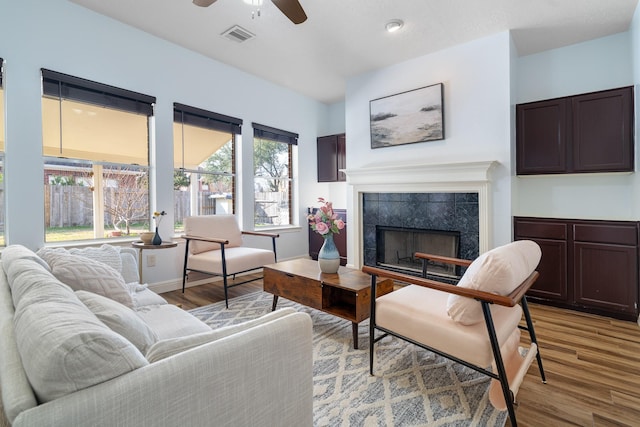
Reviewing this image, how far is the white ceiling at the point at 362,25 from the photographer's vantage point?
2.81 metres

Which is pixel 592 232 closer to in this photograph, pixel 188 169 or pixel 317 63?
pixel 317 63

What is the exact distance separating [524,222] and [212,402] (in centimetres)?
343

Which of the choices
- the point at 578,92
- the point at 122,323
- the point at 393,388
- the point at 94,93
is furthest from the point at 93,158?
the point at 578,92

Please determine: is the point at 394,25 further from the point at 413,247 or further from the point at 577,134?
the point at 413,247

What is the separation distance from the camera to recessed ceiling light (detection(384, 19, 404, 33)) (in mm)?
3064

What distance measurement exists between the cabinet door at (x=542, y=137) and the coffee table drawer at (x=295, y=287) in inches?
103

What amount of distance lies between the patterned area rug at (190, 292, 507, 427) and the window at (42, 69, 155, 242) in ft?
8.42

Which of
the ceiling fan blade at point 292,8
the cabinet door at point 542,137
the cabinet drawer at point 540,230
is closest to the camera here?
the ceiling fan blade at point 292,8

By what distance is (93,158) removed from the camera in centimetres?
313

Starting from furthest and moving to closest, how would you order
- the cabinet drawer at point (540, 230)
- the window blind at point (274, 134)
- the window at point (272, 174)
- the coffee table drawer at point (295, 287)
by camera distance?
the window at point (272, 174) → the window blind at point (274, 134) → the cabinet drawer at point (540, 230) → the coffee table drawer at point (295, 287)

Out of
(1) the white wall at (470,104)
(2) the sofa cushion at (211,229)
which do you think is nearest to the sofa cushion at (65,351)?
(2) the sofa cushion at (211,229)

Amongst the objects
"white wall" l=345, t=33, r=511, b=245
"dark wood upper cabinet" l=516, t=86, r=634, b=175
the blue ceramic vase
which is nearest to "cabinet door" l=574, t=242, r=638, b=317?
"white wall" l=345, t=33, r=511, b=245

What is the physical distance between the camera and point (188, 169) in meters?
3.84

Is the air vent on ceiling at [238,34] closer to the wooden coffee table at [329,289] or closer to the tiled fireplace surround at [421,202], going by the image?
the tiled fireplace surround at [421,202]
